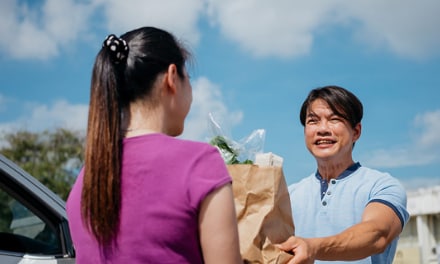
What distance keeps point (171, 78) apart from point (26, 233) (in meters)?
1.92

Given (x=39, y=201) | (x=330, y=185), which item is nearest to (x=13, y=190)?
(x=39, y=201)

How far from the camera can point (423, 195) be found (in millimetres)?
21188

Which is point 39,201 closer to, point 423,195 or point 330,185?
point 330,185

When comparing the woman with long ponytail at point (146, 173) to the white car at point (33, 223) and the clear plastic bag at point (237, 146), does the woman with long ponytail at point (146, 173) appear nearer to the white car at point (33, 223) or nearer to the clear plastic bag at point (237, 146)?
the clear plastic bag at point (237, 146)

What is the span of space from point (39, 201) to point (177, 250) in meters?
1.82

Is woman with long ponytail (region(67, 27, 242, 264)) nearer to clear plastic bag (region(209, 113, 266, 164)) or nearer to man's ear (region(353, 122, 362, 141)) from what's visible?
clear plastic bag (region(209, 113, 266, 164))

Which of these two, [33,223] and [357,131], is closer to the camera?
[357,131]

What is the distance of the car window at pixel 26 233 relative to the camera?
312cm

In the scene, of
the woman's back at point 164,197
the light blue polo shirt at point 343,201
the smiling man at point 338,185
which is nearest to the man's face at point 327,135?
the smiling man at point 338,185

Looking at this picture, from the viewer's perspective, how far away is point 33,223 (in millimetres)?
3223

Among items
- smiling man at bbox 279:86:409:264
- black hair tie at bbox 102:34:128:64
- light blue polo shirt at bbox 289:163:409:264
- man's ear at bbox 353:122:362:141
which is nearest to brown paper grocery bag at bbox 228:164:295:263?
black hair tie at bbox 102:34:128:64

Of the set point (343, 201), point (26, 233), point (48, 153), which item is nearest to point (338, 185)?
point (343, 201)

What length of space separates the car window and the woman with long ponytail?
5.08 feet

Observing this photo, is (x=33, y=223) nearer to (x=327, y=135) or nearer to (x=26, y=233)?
(x=26, y=233)
